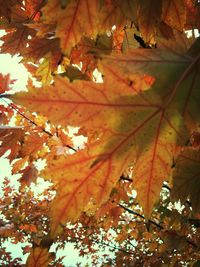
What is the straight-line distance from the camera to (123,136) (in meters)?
0.93

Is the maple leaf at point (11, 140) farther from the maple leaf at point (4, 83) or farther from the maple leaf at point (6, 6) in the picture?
the maple leaf at point (6, 6)

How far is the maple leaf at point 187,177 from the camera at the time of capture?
3.82 ft

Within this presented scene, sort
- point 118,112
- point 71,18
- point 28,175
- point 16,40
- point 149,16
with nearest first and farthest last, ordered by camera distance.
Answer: point 118,112 → point 71,18 → point 149,16 → point 16,40 → point 28,175

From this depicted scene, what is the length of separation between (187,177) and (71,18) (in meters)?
0.75

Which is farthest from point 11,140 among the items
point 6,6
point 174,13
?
point 174,13

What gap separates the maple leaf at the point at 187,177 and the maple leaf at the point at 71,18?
588 mm

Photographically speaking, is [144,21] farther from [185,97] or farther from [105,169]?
[105,169]

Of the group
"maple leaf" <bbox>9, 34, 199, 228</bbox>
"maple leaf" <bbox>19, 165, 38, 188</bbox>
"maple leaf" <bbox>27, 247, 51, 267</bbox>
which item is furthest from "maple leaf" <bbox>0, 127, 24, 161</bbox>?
"maple leaf" <bbox>9, 34, 199, 228</bbox>

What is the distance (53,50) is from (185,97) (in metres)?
1.15

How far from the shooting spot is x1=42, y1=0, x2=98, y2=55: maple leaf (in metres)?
1.17

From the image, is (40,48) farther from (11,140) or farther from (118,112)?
(118,112)

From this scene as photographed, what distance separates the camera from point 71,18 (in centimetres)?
119

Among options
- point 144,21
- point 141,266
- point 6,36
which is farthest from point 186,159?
point 141,266

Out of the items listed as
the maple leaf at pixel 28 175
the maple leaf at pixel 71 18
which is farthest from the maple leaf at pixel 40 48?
the maple leaf at pixel 28 175
